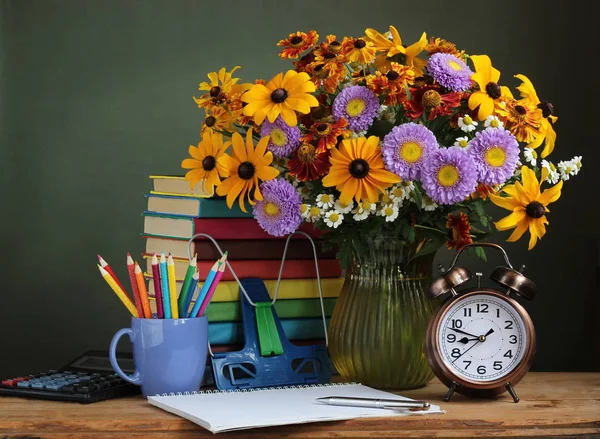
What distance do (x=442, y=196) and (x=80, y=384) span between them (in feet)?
1.82

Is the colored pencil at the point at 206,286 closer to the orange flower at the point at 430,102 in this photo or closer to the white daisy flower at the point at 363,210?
the white daisy flower at the point at 363,210

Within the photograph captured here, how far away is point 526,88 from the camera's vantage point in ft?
3.91

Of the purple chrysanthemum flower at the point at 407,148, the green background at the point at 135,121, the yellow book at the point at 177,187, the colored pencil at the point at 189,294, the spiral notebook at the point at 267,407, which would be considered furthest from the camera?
the green background at the point at 135,121

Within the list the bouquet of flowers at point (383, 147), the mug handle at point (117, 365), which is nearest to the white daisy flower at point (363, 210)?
the bouquet of flowers at point (383, 147)

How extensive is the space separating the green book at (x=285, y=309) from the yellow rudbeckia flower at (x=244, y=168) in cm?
21

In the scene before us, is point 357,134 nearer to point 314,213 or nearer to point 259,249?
point 314,213

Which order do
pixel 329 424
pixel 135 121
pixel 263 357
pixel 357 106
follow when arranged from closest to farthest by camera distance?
pixel 329 424 → pixel 357 106 → pixel 263 357 → pixel 135 121

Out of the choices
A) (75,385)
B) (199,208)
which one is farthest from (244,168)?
(75,385)

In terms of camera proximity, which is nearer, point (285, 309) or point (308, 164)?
point (308, 164)

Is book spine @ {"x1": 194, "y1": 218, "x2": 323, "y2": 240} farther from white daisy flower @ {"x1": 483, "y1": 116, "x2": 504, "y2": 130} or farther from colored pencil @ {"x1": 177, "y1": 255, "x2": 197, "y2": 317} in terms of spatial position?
white daisy flower @ {"x1": 483, "y1": 116, "x2": 504, "y2": 130}

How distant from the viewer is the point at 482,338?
3.78ft

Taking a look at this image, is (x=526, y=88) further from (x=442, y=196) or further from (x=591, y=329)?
(x=591, y=329)

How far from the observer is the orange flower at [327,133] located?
3.69ft

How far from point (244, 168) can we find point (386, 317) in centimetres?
29
